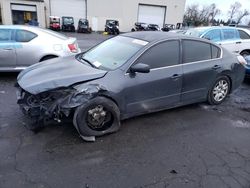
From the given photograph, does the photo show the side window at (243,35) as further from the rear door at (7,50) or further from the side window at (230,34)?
the rear door at (7,50)

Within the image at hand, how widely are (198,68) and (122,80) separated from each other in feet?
5.54

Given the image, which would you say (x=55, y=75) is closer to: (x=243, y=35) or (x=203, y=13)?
(x=243, y=35)

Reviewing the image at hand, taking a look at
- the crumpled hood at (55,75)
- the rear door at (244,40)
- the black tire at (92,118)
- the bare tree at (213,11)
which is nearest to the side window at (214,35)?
the rear door at (244,40)

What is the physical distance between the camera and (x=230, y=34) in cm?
913

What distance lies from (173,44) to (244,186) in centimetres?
254

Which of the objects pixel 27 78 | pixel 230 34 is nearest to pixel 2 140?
pixel 27 78

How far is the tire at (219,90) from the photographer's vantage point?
4.89 metres

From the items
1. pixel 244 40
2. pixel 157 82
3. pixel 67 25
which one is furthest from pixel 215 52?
pixel 67 25

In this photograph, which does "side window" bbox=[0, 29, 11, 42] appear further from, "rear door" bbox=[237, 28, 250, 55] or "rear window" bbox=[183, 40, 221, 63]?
A: "rear door" bbox=[237, 28, 250, 55]

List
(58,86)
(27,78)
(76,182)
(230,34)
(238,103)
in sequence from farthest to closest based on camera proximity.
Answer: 1. (230,34)
2. (238,103)
3. (27,78)
4. (58,86)
5. (76,182)

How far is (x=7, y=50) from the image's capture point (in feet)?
19.8

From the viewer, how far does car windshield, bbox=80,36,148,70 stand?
3.87 meters

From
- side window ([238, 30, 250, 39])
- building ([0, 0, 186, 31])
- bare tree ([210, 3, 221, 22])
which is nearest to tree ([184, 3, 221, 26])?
bare tree ([210, 3, 221, 22])

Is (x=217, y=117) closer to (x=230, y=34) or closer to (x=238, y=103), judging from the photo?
(x=238, y=103)
